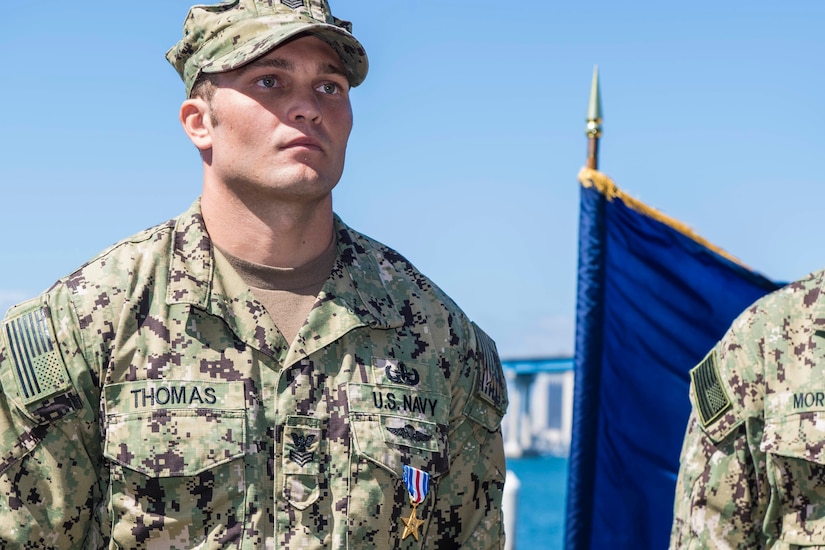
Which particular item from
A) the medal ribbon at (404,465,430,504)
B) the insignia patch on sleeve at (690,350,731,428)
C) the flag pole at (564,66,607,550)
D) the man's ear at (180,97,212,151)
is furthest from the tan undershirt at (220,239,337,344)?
the flag pole at (564,66,607,550)

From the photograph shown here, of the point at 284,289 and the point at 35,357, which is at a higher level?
the point at 284,289

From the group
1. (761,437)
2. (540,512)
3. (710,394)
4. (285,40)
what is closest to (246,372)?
(285,40)

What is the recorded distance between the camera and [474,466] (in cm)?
350

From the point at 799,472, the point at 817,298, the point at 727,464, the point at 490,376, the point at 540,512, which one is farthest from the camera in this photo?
the point at 540,512

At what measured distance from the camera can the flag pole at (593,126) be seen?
6.32 m

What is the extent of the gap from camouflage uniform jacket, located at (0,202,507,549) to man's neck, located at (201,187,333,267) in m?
0.06

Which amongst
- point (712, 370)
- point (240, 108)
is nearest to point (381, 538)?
point (240, 108)

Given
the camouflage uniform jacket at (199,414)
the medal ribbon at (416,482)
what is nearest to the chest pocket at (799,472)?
the camouflage uniform jacket at (199,414)

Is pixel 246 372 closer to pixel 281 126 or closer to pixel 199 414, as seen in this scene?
pixel 199 414

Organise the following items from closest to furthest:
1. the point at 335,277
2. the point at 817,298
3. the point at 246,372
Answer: the point at 246,372 → the point at 335,277 → the point at 817,298

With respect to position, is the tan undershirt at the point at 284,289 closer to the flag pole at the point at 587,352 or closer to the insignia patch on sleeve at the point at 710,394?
the insignia patch on sleeve at the point at 710,394

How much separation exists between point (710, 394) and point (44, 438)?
7.76 feet

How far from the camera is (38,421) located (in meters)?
3.04

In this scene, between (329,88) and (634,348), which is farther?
(634,348)
